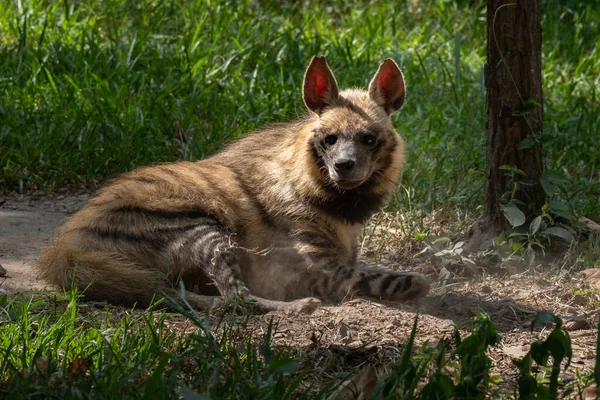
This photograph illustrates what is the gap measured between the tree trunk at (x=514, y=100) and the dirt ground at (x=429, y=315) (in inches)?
20.6

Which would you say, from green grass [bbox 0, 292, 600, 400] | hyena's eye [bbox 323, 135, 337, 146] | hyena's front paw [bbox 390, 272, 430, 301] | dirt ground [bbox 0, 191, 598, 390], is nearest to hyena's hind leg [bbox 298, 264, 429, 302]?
hyena's front paw [bbox 390, 272, 430, 301]

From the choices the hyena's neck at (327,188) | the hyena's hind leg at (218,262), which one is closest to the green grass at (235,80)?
the hyena's neck at (327,188)

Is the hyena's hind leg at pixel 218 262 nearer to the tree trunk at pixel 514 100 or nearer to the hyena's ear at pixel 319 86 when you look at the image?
the hyena's ear at pixel 319 86

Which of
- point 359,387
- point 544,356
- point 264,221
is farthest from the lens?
point 264,221

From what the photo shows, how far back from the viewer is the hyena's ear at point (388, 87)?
545 cm

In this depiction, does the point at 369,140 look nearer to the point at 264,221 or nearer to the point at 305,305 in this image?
the point at 264,221

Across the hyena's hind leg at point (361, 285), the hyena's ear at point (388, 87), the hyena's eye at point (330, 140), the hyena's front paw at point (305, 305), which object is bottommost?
the hyena's hind leg at point (361, 285)

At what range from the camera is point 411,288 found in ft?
16.6

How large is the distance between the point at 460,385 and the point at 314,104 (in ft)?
8.21

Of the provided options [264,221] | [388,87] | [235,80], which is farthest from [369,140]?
[235,80]

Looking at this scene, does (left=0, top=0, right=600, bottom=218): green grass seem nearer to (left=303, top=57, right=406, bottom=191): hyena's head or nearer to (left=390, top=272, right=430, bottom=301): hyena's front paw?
(left=303, top=57, right=406, bottom=191): hyena's head

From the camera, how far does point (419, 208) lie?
6.23 m

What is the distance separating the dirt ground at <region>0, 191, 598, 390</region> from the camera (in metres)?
4.15

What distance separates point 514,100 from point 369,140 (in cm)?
82
